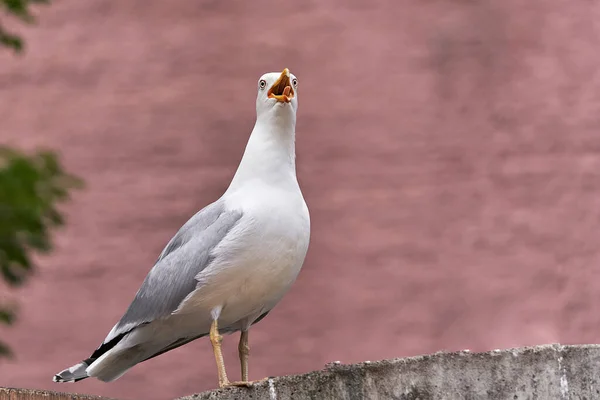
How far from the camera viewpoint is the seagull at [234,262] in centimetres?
420

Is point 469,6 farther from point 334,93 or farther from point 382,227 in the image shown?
point 382,227

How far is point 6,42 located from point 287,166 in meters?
A: 2.56

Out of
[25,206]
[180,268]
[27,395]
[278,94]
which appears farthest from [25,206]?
[278,94]

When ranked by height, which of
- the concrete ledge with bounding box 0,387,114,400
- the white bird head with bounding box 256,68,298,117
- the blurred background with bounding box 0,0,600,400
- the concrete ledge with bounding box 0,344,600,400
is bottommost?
the concrete ledge with bounding box 0,387,114,400

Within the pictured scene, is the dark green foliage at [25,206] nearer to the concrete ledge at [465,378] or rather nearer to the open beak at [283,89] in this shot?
the concrete ledge at [465,378]

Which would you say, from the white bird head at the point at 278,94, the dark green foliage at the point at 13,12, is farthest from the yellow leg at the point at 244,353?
the dark green foliage at the point at 13,12

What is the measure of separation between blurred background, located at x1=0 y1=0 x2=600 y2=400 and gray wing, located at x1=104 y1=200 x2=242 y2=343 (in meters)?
Answer: 4.11

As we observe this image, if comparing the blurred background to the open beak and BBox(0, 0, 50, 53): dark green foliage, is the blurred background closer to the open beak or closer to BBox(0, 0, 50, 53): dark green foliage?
the open beak

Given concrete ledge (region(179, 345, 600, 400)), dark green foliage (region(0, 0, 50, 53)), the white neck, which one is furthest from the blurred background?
dark green foliage (region(0, 0, 50, 53))

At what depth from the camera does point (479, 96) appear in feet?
29.2

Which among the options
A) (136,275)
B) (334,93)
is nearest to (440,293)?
(334,93)

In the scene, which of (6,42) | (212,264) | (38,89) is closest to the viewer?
(6,42)

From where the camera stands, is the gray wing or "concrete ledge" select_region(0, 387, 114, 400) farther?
the gray wing

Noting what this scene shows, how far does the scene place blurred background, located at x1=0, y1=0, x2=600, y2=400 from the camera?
28.4 ft
